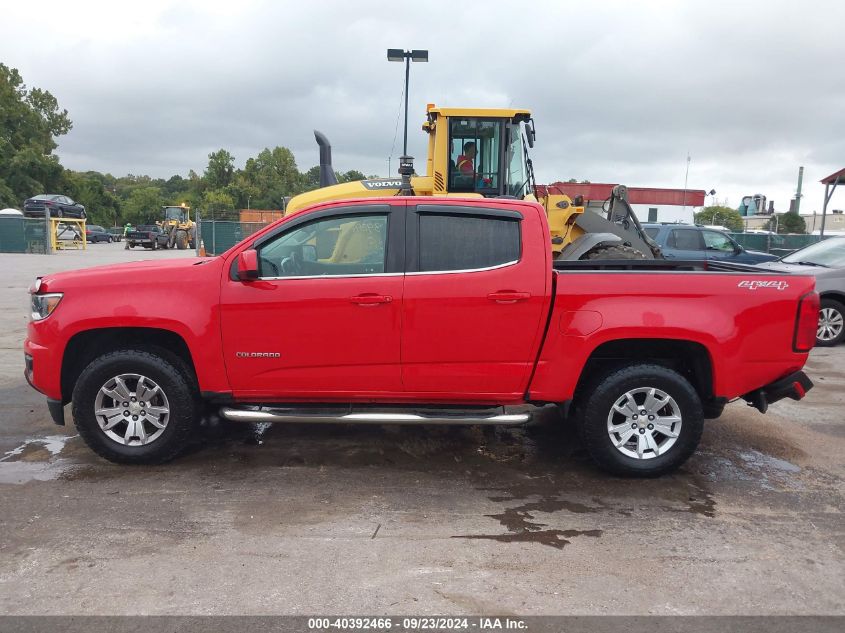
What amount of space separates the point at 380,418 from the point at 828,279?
320 inches

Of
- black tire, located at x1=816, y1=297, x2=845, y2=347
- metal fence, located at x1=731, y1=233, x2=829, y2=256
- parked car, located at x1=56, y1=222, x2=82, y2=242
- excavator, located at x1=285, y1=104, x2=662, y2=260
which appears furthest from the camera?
parked car, located at x1=56, y1=222, x2=82, y2=242

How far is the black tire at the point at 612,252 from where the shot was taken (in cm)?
757

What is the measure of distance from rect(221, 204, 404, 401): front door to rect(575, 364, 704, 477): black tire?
139 cm

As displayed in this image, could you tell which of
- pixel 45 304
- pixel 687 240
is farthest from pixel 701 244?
pixel 45 304

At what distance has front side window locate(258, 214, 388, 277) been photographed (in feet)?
14.7

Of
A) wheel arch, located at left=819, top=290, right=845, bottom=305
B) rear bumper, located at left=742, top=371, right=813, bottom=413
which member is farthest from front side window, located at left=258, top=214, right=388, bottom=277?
wheel arch, located at left=819, top=290, right=845, bottom=305

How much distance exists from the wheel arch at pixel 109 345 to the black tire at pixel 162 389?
0.27 feet

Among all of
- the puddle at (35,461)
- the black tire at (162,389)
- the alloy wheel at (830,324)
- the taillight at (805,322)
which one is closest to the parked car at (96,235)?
the puddle at (35,461)

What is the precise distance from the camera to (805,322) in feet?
14.4

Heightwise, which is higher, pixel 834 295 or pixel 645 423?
pixel 834 295

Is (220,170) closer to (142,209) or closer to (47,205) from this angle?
(142,209)

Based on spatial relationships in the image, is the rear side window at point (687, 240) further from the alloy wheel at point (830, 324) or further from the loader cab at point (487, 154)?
the loader cab at point (487, 154)

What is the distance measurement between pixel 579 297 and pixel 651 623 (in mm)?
2086

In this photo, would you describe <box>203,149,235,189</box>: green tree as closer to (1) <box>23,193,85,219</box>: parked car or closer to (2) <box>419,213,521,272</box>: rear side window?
(1) <box>23,193,85,219</box>: parked car
